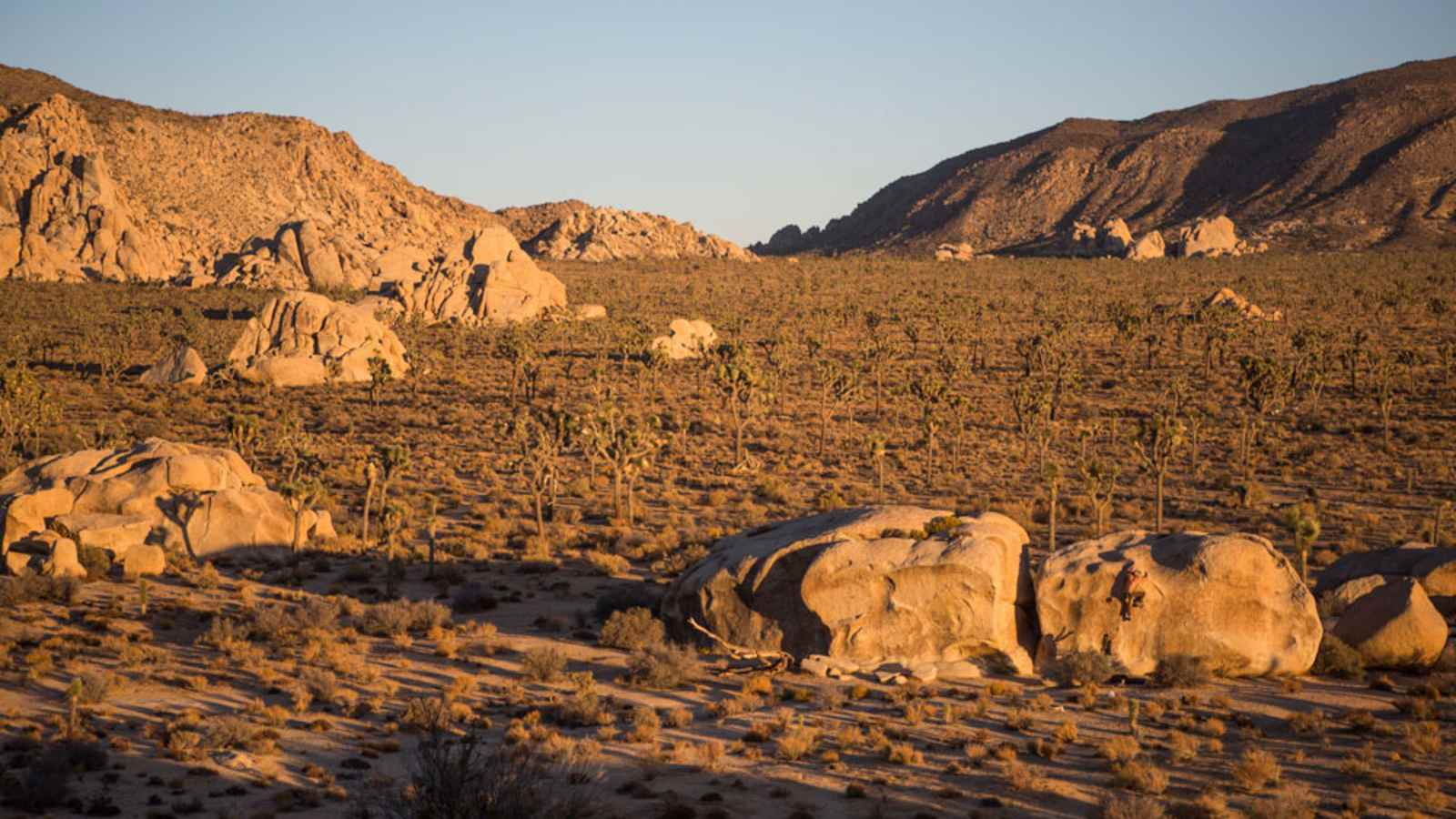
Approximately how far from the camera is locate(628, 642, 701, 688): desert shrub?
22516 mm

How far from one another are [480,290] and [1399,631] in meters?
94.4

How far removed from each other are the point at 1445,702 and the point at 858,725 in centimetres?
1108

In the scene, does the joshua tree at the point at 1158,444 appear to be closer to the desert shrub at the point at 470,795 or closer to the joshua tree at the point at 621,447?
the joshua tree at the point at 621,447

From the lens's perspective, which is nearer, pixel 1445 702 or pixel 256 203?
pixel 1445 702

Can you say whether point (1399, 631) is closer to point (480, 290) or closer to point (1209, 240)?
point (480, 290)

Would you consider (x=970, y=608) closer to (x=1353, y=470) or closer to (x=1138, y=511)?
(x=1138, y=511)

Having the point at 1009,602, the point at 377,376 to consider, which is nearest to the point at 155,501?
the point at 1009,602

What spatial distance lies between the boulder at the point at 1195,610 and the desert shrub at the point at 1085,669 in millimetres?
298

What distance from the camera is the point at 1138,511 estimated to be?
4438 cm

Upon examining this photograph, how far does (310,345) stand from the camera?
265 ft

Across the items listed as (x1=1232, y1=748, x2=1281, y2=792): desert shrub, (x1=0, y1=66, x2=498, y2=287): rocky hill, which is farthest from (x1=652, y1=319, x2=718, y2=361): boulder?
(x1=1232, y1=748, x2=1281, y2=792): desert shrub

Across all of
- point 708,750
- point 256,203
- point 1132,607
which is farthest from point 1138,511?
point 256,203

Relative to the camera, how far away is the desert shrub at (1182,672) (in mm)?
22031

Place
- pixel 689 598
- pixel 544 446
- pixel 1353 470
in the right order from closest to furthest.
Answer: pixel 689 598, pixel 544 446, pixel 1353 470
